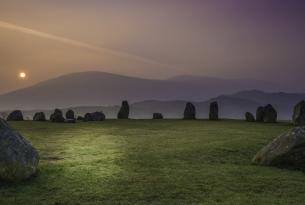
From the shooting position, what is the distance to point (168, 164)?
64.7 feet

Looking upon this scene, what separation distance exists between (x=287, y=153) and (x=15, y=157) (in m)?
12.5

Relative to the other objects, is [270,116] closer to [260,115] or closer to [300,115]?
[260,115]

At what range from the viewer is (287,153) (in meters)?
20.5

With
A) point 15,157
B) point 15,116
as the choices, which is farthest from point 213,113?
point 15,157

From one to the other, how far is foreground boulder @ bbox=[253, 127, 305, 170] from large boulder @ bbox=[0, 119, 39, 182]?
1079 cm

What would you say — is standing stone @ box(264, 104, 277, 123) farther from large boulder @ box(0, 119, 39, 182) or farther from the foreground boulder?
large boulder @ box(0, 119, 39, 182)

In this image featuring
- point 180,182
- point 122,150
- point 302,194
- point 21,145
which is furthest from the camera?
point 122,150

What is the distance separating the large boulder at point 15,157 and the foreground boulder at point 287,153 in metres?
10.8

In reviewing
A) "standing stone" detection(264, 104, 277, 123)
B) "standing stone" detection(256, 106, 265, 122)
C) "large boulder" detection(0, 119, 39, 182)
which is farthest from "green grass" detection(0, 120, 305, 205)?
"standing stone" detection(256, 106, 265, 122)

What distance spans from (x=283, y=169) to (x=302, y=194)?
481cm

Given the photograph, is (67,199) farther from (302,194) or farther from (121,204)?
(302,194)

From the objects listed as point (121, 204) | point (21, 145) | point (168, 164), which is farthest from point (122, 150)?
point (121, 204)

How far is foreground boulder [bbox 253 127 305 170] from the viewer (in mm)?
20359

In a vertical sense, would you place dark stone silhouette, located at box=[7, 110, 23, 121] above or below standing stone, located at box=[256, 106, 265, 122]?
below
